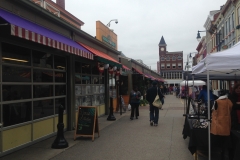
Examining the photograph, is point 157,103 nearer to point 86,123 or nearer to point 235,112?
point 86,123

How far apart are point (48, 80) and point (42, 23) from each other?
1.83m

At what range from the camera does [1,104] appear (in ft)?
18.5

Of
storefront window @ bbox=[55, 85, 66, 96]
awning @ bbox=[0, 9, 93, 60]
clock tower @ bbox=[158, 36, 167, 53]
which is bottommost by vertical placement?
storefront window @ bbox=[55, 85, 66, 96]

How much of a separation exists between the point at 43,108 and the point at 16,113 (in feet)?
3.96

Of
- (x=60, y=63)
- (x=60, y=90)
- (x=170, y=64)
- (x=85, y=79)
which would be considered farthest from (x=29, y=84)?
(x=170, y=64)

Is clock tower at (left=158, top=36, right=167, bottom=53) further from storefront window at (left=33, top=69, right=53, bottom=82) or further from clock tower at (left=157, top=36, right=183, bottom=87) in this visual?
storefront window at (left=33, top=69, right=53, bottom=82)

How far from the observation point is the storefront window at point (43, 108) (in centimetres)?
702

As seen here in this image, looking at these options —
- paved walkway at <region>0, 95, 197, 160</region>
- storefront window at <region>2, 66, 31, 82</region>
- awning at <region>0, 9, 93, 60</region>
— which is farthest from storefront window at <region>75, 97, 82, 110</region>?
awning at <region>0, 9, 93, 60</region>

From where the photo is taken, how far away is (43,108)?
291 inches

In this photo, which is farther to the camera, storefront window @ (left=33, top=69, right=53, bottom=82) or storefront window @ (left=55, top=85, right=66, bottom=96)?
storefront window @ (left=55, top=85, right=66, bottom=96)

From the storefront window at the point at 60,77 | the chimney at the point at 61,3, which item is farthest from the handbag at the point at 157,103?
the chimney at the point at 61,3

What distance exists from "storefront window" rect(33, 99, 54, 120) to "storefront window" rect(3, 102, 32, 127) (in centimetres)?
24

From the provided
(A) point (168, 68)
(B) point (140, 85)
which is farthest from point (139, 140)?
(A) point (168, 68)

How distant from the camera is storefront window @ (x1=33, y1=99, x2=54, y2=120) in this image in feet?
23.0
